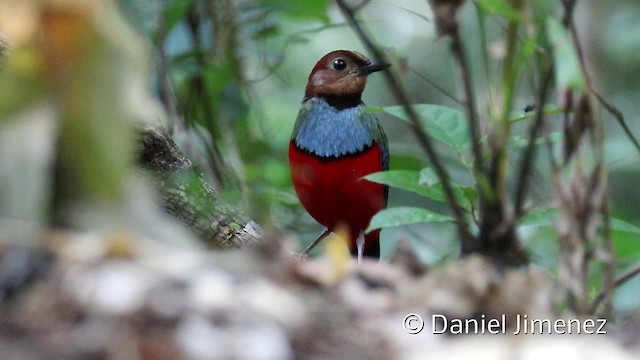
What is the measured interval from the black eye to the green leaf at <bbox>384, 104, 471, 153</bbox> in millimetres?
1734


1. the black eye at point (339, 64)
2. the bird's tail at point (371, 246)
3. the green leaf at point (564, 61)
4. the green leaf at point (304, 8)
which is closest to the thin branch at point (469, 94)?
the green leaf at point (564, 61)

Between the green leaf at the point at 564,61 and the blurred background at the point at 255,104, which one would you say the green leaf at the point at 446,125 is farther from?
the green leaf at the point at 564,61

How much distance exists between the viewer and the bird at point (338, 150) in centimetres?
366

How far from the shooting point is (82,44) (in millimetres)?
1000

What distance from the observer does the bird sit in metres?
3.66

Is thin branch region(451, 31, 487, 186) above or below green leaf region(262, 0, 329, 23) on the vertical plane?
below

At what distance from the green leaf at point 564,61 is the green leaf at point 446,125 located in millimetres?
545

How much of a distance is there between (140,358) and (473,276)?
47 centimetres

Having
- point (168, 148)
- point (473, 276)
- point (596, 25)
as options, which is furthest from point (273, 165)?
point (596, 25)

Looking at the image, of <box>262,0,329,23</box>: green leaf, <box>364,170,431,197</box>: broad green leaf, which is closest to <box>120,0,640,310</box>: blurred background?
<box>262,0,329,23</box>: green leaf

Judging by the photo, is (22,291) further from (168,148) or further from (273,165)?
(273,165)

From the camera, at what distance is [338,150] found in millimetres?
3678

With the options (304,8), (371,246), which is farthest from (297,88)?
(304,8)

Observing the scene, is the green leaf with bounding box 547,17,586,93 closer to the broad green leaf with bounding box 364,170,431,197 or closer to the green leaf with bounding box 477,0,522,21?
the green leaf with bounding box 477,0,522,21
